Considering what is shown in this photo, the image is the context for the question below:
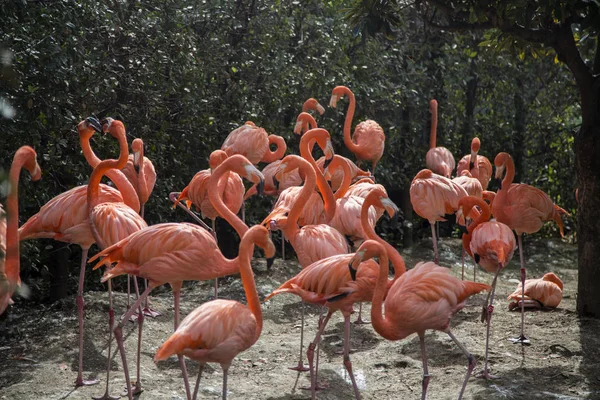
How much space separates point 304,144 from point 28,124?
2010 mm

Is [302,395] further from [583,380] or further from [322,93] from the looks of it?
[322,93]

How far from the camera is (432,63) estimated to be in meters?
9.39

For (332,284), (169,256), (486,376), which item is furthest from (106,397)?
(486,376)

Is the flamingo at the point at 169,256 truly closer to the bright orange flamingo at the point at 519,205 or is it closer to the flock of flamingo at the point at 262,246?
the flock of flamingo at the point at 262,246

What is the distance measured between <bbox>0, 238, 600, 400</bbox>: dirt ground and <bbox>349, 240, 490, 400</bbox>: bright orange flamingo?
669 millimetres

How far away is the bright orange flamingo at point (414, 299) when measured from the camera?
3814 mm

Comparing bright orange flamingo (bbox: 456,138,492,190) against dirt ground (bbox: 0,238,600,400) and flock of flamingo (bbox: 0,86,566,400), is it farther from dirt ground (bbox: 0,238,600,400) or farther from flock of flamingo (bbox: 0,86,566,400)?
dirt ground (bbox: 0,238,600,400)

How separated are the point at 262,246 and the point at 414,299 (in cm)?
84

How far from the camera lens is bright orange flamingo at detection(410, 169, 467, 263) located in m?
6.00

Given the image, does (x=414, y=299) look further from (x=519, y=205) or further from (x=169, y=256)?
(x=519, y=205)

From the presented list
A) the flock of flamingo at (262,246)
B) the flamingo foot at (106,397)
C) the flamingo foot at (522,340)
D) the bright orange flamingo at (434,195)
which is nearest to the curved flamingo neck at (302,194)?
the flock of flamingo at (262,246)

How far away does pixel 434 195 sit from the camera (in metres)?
6.02

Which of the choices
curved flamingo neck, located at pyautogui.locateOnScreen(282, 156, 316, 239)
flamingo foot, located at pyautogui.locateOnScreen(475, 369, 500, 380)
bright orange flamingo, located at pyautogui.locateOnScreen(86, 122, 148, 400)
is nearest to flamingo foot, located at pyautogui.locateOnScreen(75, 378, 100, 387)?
bright orange flamingo, located at pyautogui.locateOnScreen(86, 122, 148, 400)

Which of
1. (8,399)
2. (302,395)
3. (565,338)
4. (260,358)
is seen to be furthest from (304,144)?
(8,399)
